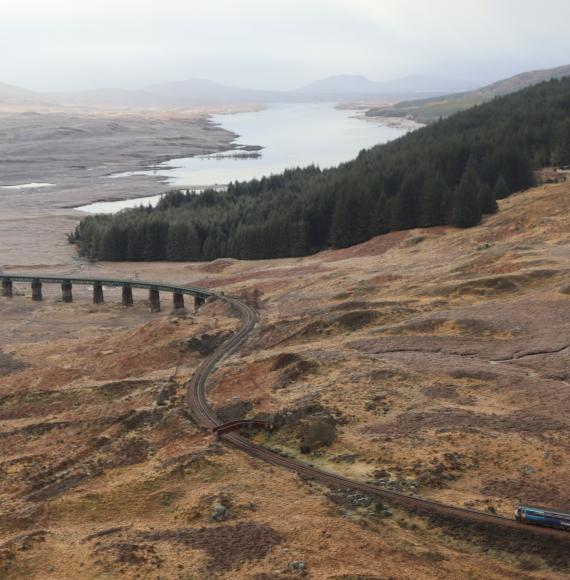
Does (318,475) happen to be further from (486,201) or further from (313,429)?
(486,201)

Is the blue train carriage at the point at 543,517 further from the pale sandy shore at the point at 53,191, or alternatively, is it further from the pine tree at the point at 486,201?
the pale sandy shore at the point at 53,191

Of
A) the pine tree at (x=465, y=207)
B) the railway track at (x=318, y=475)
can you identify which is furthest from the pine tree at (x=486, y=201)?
the railway track at (x=318, y=475)

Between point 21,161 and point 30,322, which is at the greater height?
point 21,161

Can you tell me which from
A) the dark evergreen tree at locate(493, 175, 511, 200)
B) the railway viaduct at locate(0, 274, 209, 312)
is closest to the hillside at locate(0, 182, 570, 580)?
the railway viaduct at locate(0, 274, 209, 312)

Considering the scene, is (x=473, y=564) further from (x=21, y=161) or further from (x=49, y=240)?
(x=21, y=161)

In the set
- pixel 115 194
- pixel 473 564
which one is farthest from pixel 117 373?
pixel 115 194

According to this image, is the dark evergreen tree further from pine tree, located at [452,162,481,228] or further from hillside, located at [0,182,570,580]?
hillside, located at [0,182,570,580]

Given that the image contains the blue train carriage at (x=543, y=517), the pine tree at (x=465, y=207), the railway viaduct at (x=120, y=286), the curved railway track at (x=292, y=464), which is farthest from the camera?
the pine tree at (x=465, y=207)
